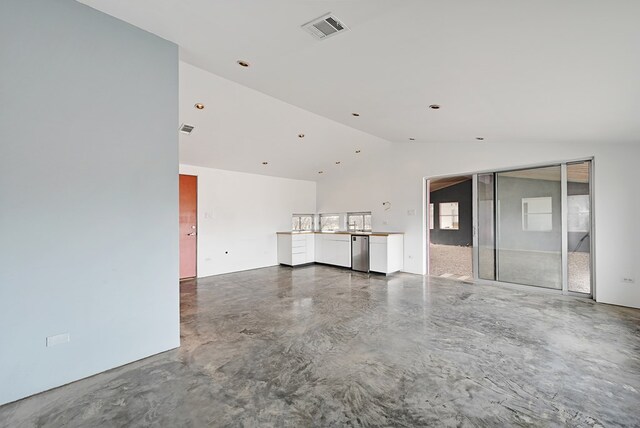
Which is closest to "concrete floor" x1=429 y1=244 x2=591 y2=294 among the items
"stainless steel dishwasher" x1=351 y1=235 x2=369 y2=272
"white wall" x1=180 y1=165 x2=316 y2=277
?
"stainless steel dishwasher" x1=351 y1=235 x2=369 y2=272

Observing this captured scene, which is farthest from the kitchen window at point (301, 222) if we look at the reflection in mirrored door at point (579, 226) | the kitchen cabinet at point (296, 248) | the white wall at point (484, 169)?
the reflection in mirrored door at point (579, 226)

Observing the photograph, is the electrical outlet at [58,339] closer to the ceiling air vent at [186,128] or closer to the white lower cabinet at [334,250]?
the ceiling air vent at [186,128]

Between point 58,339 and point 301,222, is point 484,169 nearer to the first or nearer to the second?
point 301,222

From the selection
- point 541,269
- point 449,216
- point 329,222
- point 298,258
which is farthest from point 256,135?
point 449,216

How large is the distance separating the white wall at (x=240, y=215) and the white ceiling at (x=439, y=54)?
2.90m

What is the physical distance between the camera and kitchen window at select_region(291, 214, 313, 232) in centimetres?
A: 807

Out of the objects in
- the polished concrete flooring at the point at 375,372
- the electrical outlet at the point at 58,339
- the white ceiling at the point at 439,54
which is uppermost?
the white ceiling at the point at 439,54

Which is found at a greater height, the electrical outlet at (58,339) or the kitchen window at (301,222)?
the kitchen window at (301,222)

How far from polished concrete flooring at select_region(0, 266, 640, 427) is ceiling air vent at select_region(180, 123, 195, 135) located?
8.83ft

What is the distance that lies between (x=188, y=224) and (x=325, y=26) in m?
4.87

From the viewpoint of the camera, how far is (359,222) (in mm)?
7609

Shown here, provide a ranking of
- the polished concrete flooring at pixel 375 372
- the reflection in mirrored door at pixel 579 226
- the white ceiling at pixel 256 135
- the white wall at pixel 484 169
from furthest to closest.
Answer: the reflection in mirrored door at pixel 579 226
the white wall at pixel 484 169
the white ceiling at pixel 256 135
the polished concrete flooring at pixel 375 372

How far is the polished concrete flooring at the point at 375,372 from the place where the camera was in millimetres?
1796

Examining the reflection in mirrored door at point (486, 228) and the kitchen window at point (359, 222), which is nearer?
the reflection in mirrored door at point (486, 228)
